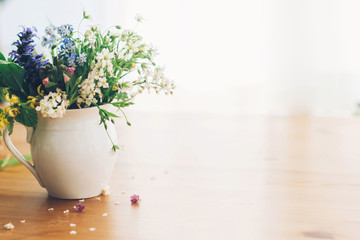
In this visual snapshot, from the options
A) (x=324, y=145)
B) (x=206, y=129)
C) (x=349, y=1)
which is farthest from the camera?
(x=349, y=1)

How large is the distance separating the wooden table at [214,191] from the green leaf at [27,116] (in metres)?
0.18

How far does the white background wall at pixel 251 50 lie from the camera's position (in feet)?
8.67

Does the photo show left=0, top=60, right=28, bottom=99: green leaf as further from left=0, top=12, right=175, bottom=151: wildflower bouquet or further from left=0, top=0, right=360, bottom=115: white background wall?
left=0, top=0, right=360, bottom=115: white background wall

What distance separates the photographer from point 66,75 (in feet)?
2.81

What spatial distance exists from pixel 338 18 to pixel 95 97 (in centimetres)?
209

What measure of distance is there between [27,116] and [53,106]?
0.09m

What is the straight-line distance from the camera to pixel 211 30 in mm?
2895

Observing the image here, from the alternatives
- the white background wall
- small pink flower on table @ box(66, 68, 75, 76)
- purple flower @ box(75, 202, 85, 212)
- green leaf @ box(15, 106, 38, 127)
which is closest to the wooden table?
purple flower @ box(75, 202, 85, 212)

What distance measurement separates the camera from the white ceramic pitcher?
91cm

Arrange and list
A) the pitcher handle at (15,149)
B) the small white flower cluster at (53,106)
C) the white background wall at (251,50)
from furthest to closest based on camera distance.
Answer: the white background wall at (251,50) < the pitcher handle at (15,149) < the small white flower cluster at (53,106)

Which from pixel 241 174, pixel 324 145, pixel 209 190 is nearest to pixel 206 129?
pixel 324 145

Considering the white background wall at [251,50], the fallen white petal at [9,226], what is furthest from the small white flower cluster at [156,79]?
the white background wall at [251,50]

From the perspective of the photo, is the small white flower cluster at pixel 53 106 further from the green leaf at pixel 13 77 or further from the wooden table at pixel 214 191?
the wooden table at pixel 214 191

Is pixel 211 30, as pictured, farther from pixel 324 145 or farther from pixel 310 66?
pixel 324 145
